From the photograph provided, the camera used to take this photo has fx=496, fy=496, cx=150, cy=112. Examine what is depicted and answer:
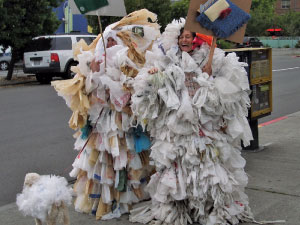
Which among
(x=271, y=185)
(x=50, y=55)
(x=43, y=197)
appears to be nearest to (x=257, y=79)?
(x=271, y=185)

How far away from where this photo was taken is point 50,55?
Result: 18.2m

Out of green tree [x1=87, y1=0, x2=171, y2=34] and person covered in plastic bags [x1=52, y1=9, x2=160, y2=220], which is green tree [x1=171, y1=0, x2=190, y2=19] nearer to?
green tree [x1=87, y1=0, x2=171, y2=34]

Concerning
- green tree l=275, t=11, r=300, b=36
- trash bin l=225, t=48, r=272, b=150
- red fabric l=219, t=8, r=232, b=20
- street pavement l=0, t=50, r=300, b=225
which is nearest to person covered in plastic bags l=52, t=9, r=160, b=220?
street pavement l=0, t=50, r=300, b=225

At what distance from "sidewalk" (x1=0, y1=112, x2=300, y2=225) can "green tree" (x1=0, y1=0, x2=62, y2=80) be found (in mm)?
12538

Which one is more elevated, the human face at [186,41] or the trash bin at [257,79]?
the human face at [186,41]

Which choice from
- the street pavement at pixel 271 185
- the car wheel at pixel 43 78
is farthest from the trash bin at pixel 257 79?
the car wheel at pixel 43 78

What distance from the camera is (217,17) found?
4328 millimetres

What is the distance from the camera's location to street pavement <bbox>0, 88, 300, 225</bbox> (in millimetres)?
4613

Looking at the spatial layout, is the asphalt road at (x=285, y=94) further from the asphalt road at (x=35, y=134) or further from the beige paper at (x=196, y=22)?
the beige paper at (x=196, y=22)

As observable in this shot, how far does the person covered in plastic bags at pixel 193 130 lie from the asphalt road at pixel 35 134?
2074 mm

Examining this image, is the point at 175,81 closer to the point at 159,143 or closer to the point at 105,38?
the point at 159,143

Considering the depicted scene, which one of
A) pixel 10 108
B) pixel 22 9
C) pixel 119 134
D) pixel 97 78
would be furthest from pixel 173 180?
pixel 22 9

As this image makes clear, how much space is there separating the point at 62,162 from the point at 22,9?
12.6 m

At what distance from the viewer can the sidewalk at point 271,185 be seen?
4.61m
